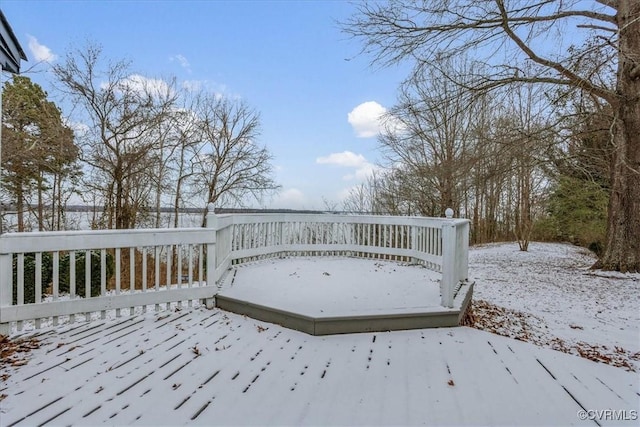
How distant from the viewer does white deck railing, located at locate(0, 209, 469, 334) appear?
3.17 m

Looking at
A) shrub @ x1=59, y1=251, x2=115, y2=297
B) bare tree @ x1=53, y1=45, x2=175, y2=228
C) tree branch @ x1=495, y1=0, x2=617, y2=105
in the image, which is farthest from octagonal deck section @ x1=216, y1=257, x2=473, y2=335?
bare tree @ x1=53, y1=45, x2=175, y2=228

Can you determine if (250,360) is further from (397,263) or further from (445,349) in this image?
(397,263)

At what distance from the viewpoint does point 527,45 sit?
758cm

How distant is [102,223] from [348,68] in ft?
31.0

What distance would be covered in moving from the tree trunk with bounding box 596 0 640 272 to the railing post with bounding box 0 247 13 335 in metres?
9.91

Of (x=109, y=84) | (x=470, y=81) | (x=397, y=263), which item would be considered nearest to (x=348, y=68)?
(x=470, y=81)

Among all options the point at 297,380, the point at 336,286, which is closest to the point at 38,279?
the point at 297,380

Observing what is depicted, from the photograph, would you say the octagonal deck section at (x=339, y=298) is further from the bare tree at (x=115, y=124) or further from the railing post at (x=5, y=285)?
the bare tree at (x=115, y=124)

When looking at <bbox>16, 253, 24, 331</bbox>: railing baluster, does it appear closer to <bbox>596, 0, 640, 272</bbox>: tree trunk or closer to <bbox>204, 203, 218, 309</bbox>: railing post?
<bbox>204, 203, 218, 309</bbox>: railing post

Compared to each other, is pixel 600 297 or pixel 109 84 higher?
pixel 109 84

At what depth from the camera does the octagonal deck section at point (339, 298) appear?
3297 millimetres

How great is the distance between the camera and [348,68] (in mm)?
8195

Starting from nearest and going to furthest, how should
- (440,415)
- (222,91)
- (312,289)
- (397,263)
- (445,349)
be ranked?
(440,415)
(445,349)
(312,289)
(397,263)
(222,91)

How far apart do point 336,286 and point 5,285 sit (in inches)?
135
